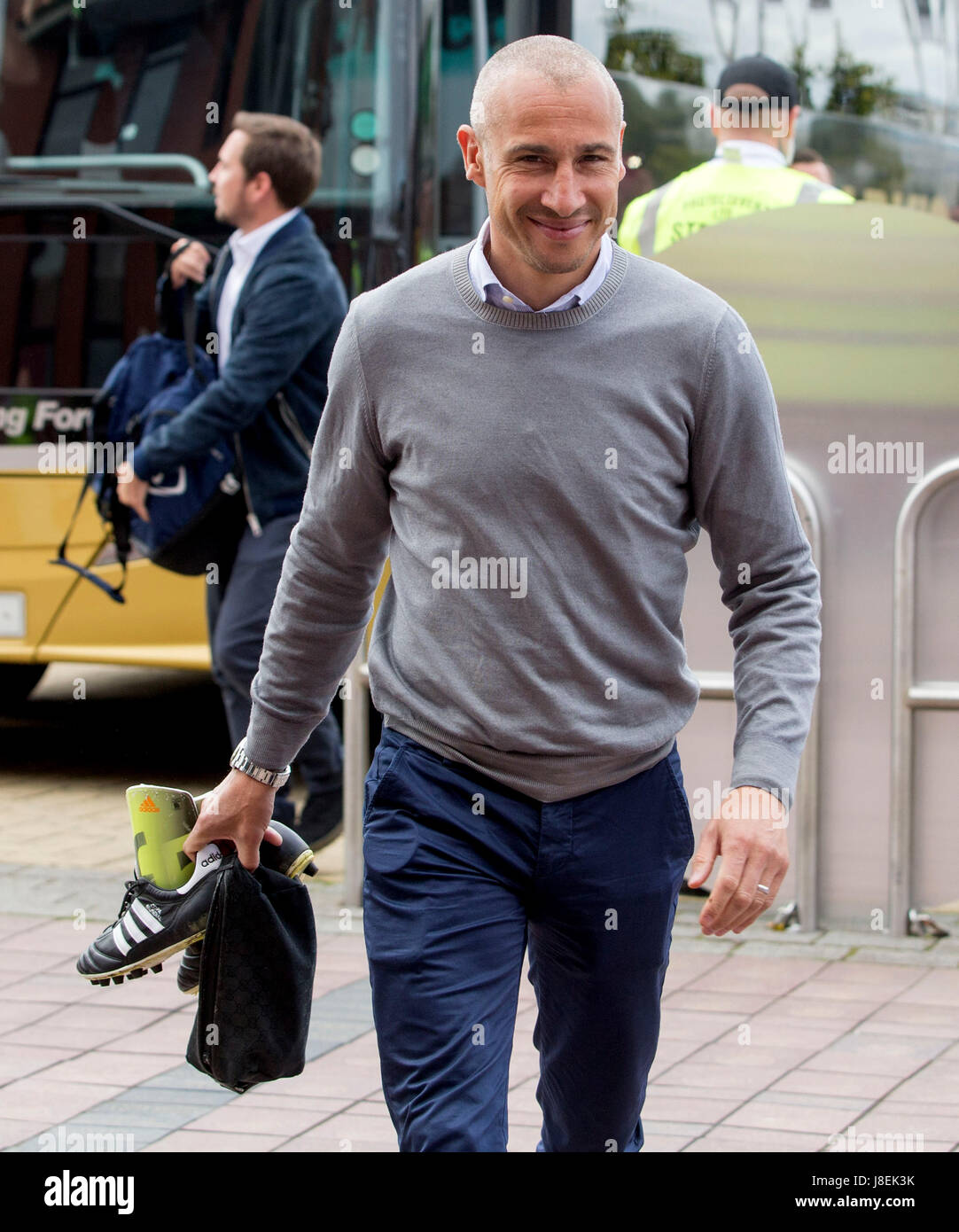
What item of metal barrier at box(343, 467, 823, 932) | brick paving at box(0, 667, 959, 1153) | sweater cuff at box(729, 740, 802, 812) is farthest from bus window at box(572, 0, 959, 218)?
sweater cuff at box(729, 740, 802, 812)

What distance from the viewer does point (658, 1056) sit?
4258mm

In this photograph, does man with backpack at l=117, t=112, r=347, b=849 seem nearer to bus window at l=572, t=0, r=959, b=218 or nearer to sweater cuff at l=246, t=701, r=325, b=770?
bus window at l=572, t=0, r=959, b=218

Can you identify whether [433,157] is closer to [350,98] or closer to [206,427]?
[350,98]

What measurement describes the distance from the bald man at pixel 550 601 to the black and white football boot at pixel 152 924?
275 millimetres

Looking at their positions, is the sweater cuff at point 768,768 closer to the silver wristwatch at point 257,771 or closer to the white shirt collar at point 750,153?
the silver wristwatch at point 257,771

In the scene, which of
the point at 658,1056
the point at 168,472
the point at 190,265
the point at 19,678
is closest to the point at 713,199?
the point at 190,265

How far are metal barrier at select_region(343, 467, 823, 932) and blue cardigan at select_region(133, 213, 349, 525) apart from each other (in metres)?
0.59

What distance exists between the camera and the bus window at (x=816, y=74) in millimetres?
7094

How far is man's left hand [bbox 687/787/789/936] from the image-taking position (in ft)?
7.88

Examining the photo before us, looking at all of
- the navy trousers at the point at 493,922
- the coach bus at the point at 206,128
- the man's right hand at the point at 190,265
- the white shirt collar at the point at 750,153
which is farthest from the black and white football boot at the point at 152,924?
the coach bus at the point at 206,128

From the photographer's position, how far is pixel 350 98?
6.90 metres

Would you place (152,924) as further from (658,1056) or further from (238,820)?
(658,1056)

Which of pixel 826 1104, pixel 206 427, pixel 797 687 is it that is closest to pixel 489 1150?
pixel 797 687

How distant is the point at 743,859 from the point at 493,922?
1.11ft
